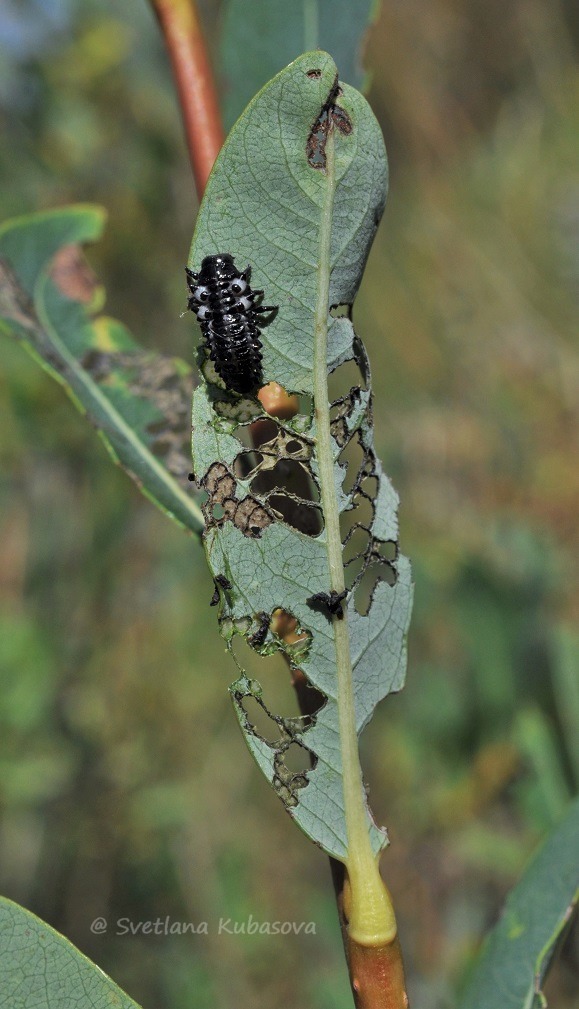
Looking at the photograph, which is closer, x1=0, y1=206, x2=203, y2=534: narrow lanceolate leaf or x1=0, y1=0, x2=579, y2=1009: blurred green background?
x1=0, y1=206, x2=203, y2=534: narrow lanceolate leaf

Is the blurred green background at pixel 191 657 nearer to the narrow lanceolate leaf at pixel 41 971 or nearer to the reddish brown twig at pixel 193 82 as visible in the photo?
the narrow lanceolate leaf at pixel 41 971

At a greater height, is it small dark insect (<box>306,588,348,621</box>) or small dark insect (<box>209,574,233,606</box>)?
small dark insect (<box>209,574,233,606</box>)

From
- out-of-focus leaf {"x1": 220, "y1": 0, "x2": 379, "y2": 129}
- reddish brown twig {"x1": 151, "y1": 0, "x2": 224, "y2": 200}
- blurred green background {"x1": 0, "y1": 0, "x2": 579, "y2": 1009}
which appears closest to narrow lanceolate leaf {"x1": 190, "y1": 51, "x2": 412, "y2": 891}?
reddish brown twig {"x1": 151, "y1": 0, "x2": 224, "y2": 200}

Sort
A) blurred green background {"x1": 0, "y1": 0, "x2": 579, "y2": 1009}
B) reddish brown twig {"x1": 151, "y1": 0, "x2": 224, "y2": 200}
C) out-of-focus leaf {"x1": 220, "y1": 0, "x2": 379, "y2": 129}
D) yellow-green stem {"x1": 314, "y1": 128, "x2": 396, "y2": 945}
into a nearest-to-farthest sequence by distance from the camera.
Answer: yellow-green stem {"x1": 314, "y1": 128, "x2": 396, "y2": 945} → reddish brown twig {"x1": 151, "y1": 0, "x2": 224, "y2": 200} → out-of-focus leaf {"x1": 220, "y1": 0, "x2": 379, "y2": 129} → blurred green background {"x1": 0, "y1": 0, "x2": 579, "y2": 1009}

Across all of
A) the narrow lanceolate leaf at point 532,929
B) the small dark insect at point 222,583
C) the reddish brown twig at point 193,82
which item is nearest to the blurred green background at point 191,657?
the narrow lanceolate leaf at point 532,929

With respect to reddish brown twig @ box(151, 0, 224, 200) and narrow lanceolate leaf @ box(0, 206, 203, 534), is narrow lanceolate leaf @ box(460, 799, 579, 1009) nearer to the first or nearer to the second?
narrow lanceolate leaf @ box(0, 206, 203, 534)

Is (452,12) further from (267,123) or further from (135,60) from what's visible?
(267,123)

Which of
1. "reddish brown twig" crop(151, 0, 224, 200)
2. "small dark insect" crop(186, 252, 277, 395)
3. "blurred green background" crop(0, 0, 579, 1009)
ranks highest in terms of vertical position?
"reddish brown twig" crop(151, 0, 224, 200)

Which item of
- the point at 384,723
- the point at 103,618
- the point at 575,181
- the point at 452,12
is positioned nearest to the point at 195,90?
the point at 103,618
